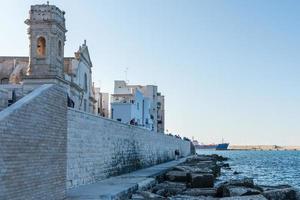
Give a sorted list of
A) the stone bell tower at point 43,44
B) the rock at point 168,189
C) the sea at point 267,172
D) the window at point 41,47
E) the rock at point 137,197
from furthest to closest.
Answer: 1. the sea at point 267,172
2. the window at point 41,47
3. the stone bell tower at point 43,44
4. the rock at point 168,189
5. the rock at point 137,197

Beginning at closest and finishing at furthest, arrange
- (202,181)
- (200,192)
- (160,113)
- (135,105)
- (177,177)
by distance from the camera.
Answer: (200,192) < (202,181) < (177,177) < (135,105) < (160,113)

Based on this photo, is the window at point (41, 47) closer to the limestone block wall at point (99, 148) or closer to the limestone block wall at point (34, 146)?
the limestone block wall at point (99, 148)

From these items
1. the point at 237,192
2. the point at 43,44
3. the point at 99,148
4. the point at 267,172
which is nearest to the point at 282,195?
the point at 237,192

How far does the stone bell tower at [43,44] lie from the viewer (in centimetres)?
3194

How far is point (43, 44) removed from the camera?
32469 millimetres

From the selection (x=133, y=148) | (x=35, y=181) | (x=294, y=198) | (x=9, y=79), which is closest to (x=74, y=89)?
(x=9, y=79)

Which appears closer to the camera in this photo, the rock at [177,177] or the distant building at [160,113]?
the rock at [177,177]

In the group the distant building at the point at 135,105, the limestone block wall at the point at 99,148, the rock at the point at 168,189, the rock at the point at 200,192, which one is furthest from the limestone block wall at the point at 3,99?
the distant building at the point at 135,105

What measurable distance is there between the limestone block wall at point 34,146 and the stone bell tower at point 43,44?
20.3 metres

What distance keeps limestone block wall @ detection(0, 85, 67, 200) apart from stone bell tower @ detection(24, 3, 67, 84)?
20.3 m

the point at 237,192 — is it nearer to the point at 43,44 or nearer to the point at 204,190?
the point at 204,190

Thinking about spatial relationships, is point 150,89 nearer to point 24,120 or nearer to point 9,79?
point 9,79

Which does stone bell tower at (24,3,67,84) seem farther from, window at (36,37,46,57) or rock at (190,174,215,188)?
rock at (190,174,215,188)

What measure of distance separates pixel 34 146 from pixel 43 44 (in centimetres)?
2341
